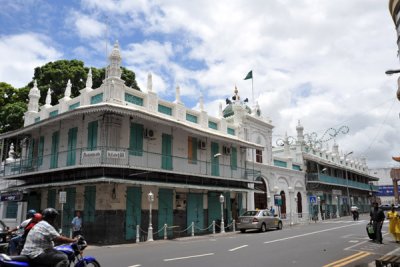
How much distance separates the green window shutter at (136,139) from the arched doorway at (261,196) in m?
13.6

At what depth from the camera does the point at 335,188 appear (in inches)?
1951

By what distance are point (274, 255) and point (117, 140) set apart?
11268mm

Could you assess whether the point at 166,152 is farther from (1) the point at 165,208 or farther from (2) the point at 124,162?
(2) the point at 124,162

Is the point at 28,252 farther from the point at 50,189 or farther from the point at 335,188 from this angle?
the point at 335,188

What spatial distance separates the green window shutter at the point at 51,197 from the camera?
76.4 feet

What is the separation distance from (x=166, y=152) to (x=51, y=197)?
786 cm

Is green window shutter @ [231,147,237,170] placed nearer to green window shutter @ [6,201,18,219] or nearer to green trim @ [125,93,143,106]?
green trim @ [125,93,143,106]

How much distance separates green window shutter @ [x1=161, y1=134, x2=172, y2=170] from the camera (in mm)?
22598

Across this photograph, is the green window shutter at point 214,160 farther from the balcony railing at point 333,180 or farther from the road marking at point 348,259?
the balcony railing at point 333,180

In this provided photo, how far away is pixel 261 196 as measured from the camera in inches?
1284

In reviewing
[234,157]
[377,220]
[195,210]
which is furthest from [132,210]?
[377,220]

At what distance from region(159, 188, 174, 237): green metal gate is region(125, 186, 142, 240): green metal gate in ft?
5.28

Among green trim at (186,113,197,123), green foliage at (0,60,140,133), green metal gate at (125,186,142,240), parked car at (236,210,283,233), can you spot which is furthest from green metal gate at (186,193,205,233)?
green foliage at (0,60,140,133)

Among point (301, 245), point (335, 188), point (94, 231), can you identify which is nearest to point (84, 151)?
point (94, 231)
